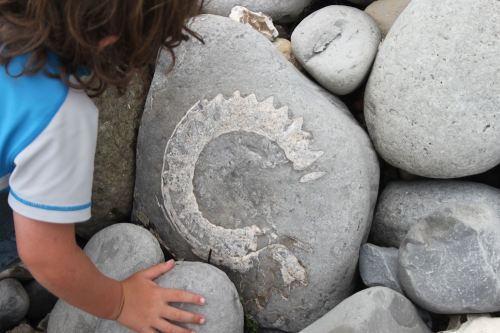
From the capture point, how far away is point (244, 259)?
1899mm

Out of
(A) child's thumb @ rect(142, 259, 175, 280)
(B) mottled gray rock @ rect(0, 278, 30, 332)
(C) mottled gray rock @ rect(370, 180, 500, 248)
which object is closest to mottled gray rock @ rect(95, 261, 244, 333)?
(A) child's thumb @ rect(142, 259, 175, 280)

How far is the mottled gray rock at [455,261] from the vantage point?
159 cm

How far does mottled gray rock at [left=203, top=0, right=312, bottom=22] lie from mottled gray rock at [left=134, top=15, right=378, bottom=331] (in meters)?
0.30

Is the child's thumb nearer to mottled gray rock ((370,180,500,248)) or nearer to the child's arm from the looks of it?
the child's arm

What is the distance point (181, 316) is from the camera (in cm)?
170

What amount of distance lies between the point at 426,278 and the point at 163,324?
89cm

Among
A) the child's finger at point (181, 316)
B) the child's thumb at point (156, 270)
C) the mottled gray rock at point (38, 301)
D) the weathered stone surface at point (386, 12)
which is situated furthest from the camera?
the mottled gray rock at point (38, 301)

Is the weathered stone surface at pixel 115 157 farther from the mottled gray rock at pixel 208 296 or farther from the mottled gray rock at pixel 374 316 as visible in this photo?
the mottled gray rock at pixel 374 316

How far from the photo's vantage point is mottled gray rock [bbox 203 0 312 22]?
2.25 meters

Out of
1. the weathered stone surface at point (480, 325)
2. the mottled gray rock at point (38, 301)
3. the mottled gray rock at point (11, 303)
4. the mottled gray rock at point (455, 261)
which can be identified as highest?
the mottled gray rock at point (455, 261)

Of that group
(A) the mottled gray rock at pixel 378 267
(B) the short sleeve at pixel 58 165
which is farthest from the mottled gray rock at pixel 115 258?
(A) the mottled gray rock at pixel 378 267

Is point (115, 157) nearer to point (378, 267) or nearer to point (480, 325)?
point (378, 267)

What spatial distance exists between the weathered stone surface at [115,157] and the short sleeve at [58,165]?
0.63m

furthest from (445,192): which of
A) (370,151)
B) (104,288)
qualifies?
(104,288)
